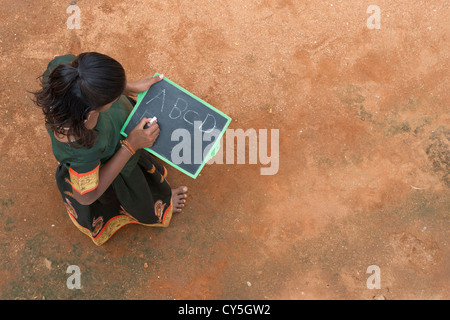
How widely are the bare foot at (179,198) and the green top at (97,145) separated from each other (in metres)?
1.14

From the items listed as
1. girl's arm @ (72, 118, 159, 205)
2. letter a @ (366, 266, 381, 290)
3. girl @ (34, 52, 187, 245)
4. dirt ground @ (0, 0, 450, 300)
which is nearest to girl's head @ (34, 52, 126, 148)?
girl @ (34, 52, 187, 245)

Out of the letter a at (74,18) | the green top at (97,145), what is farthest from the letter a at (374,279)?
the letter a at (74,18)

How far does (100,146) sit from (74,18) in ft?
7.71

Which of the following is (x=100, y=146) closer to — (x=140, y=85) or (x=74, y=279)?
(x=140, y=85)

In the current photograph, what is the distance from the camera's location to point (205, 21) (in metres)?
3.61

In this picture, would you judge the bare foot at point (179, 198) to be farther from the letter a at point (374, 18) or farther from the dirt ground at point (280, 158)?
the letter a at point (374, 18)

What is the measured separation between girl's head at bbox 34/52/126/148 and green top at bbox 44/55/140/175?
12 cm

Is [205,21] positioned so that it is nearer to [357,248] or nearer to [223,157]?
[223,157]

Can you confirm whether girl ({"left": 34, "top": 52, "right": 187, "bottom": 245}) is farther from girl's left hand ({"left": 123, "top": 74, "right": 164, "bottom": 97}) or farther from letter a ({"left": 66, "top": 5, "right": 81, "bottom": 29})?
letter a ({"left": 66, "top": 5, "right": 81, "bottom": 29})

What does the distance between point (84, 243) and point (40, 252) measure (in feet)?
1.20

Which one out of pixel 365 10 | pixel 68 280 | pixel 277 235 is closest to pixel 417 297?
pixel 277 235

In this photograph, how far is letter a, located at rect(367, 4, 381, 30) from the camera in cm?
360

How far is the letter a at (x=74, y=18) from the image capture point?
362cm

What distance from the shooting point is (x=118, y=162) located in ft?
6.68
